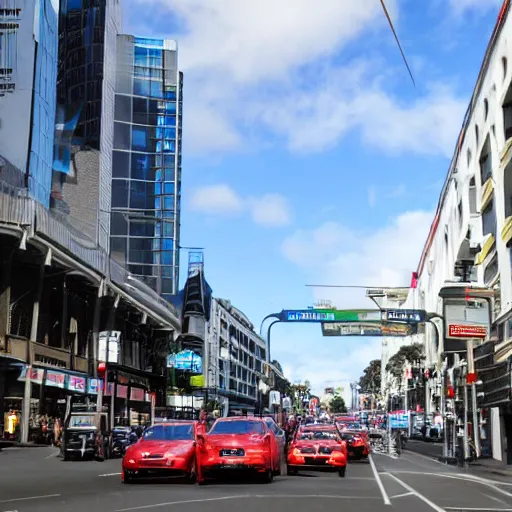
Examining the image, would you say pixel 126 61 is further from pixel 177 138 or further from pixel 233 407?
pixel 233 407

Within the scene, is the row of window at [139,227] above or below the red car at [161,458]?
above

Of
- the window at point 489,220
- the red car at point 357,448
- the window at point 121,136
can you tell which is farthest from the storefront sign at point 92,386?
the window at point 121,136

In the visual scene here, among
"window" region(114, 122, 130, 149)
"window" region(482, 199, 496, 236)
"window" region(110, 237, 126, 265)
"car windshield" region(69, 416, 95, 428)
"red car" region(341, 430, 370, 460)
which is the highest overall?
"window" region(114, 122, 130, 149)

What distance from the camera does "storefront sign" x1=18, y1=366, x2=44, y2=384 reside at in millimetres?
45969

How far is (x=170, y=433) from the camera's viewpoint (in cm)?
2141

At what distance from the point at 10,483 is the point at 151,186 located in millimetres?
65920

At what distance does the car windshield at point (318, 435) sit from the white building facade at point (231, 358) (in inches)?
2689

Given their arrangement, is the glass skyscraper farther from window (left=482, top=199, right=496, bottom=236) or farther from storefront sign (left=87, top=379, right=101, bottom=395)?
window (left=482, top=199, right=496, bottom=236)

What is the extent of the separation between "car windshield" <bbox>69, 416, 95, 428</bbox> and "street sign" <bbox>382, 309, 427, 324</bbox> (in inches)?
871

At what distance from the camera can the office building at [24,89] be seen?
5184 centimetres

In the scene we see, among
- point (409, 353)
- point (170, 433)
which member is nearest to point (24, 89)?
point (170, 433)

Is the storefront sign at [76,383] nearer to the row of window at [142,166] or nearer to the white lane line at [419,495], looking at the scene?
the row of window at [142,166]

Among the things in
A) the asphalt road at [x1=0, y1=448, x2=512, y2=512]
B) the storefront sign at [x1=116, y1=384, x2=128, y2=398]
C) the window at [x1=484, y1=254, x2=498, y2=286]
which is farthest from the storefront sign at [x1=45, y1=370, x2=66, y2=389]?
the window at [x1=484, y1=254, x2=498, y2=286]

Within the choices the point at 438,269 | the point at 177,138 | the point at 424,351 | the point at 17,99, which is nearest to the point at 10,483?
the point at 17,99
